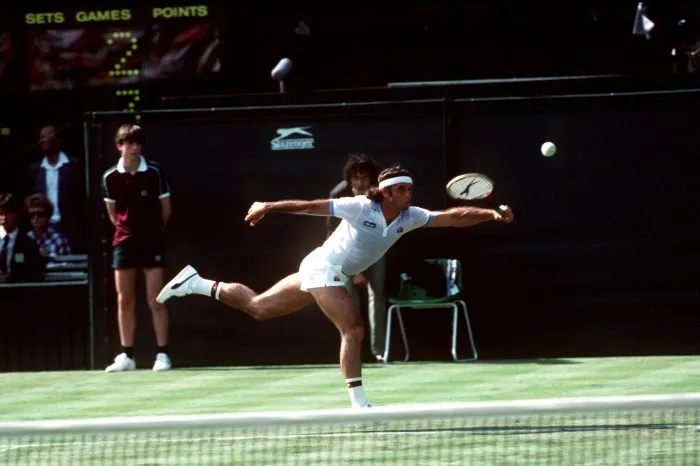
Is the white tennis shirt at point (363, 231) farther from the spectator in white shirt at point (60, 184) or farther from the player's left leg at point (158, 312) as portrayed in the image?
the spectator in white shirt at point (60, 184)

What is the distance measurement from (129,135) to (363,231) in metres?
3.65

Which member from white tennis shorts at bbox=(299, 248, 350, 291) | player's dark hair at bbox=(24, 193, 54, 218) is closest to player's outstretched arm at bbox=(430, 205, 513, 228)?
white tennis shorts at bbox=(299, 248, 350, 291)

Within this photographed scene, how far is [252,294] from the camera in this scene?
10.6m

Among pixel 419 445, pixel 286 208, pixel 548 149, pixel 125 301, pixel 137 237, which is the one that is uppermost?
pixel 548 149

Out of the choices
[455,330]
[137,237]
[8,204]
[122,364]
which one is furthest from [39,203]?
[455,330]

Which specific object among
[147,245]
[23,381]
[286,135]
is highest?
[286,135]

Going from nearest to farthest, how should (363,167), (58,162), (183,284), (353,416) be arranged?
1. (353,416)
2. (183,284)
3. (363,167)
4. (58,162)

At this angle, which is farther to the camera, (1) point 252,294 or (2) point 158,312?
(2) point 158,312

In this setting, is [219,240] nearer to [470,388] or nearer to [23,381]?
[23,381]

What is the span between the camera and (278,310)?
10.1 meters

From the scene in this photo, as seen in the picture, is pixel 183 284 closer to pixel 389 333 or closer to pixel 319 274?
pixel 389 333

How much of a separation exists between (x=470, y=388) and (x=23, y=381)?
365 cm

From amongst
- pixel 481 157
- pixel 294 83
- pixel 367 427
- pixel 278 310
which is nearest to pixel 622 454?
pixel 367 427

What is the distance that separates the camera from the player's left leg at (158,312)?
42.2 feet
